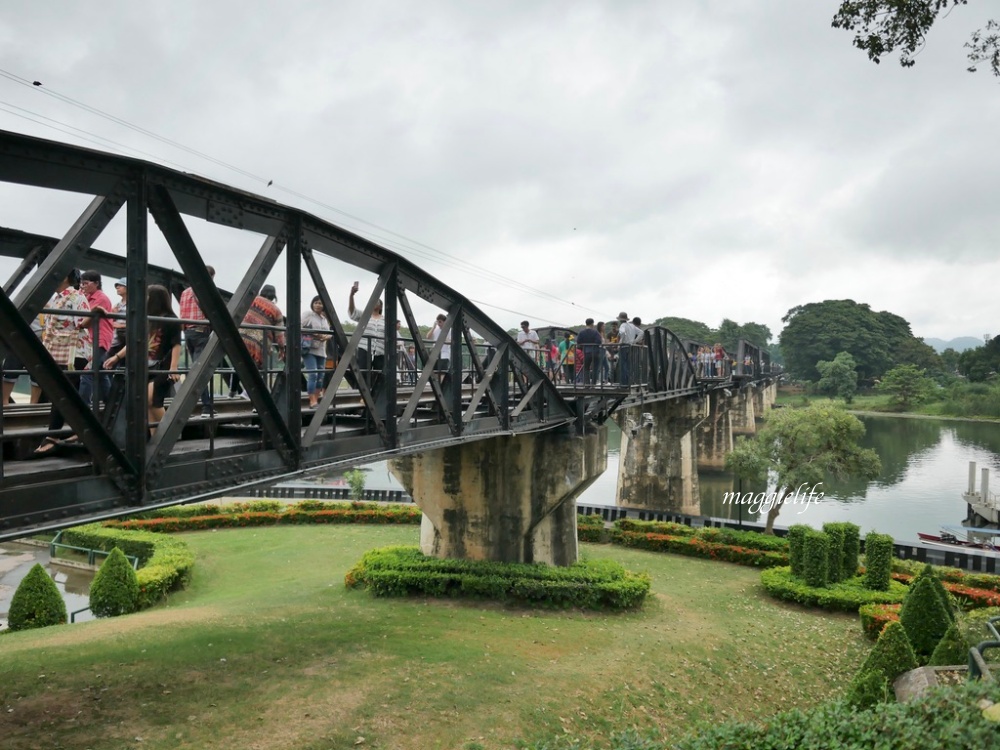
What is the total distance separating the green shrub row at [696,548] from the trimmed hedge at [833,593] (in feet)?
9.56

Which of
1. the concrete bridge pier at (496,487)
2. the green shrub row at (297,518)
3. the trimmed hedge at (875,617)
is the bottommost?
the trimmed hedge at (875,617)

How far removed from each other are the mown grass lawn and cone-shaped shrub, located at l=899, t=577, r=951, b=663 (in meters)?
1.25

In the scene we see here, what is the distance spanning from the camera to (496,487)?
1568cm

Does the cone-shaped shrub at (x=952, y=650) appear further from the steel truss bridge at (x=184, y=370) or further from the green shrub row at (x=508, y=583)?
the steel truss bridge at (x=184, y=370)

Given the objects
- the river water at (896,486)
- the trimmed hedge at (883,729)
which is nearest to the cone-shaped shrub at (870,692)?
the trimmed hedge at (883,729)

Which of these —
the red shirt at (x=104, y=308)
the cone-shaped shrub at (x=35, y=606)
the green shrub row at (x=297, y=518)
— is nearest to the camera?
the red shirt at (x=104, y=308)

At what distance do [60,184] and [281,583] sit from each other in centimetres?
1465

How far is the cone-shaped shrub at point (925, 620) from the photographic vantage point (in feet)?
39.8

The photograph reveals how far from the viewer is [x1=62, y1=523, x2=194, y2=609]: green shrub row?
16.9 metres

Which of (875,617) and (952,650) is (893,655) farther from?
(875,617)

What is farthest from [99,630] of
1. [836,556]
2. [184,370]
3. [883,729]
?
[836,556]

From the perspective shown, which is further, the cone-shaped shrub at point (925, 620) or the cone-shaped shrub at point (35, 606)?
the cone-shaped shrub at point (35, 606)

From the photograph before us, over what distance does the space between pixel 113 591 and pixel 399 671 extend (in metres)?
9.30

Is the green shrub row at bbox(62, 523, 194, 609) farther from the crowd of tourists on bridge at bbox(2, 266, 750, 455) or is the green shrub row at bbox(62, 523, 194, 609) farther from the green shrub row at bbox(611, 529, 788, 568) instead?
the green shrub row at bbox(611, 529, 788, 568)
